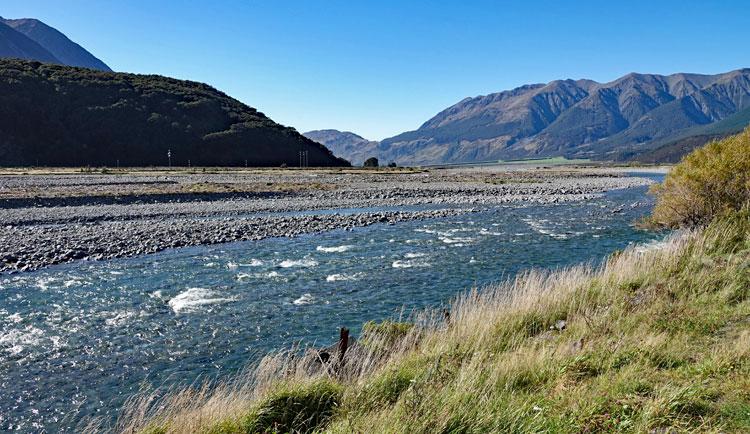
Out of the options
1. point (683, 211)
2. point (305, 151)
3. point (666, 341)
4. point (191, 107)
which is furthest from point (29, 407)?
point (191, 107)

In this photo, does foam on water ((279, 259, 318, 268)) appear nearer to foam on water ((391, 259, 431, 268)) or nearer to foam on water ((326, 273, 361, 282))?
→ foam on water ((326, 273, 361, 282))

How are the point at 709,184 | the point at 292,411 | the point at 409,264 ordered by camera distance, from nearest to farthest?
1. the point at 292,411
2. the point at 409,264
3. the point at 709,184

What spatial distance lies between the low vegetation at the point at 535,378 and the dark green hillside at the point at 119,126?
410ft

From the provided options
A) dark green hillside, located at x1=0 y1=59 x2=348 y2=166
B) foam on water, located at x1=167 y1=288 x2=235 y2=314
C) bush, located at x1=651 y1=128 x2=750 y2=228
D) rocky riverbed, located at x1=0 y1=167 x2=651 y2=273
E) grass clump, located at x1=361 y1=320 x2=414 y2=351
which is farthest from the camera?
dark green hillside, located at x1=0 y1=59 x2=348 y2=166

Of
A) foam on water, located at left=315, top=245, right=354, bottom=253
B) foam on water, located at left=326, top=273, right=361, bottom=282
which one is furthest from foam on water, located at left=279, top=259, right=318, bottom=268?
foam on water, located at left=315, top=245, right=354, bottom=253

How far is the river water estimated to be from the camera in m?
9.19

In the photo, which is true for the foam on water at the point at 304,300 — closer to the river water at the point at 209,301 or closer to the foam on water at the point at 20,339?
the river water at the point at 209,301

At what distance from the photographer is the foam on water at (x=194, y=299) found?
1368 centimetres

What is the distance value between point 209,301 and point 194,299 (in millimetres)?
573

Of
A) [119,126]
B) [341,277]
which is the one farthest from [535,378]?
[119,126]

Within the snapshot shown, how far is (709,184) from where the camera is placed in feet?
66.7

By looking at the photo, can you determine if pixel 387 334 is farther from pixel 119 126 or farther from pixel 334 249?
pixel 119 126

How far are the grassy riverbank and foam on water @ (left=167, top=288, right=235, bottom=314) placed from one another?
641cm

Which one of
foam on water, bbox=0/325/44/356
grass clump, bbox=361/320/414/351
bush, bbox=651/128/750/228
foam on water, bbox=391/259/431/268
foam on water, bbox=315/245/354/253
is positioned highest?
bush, bbox=651/128/750/228
